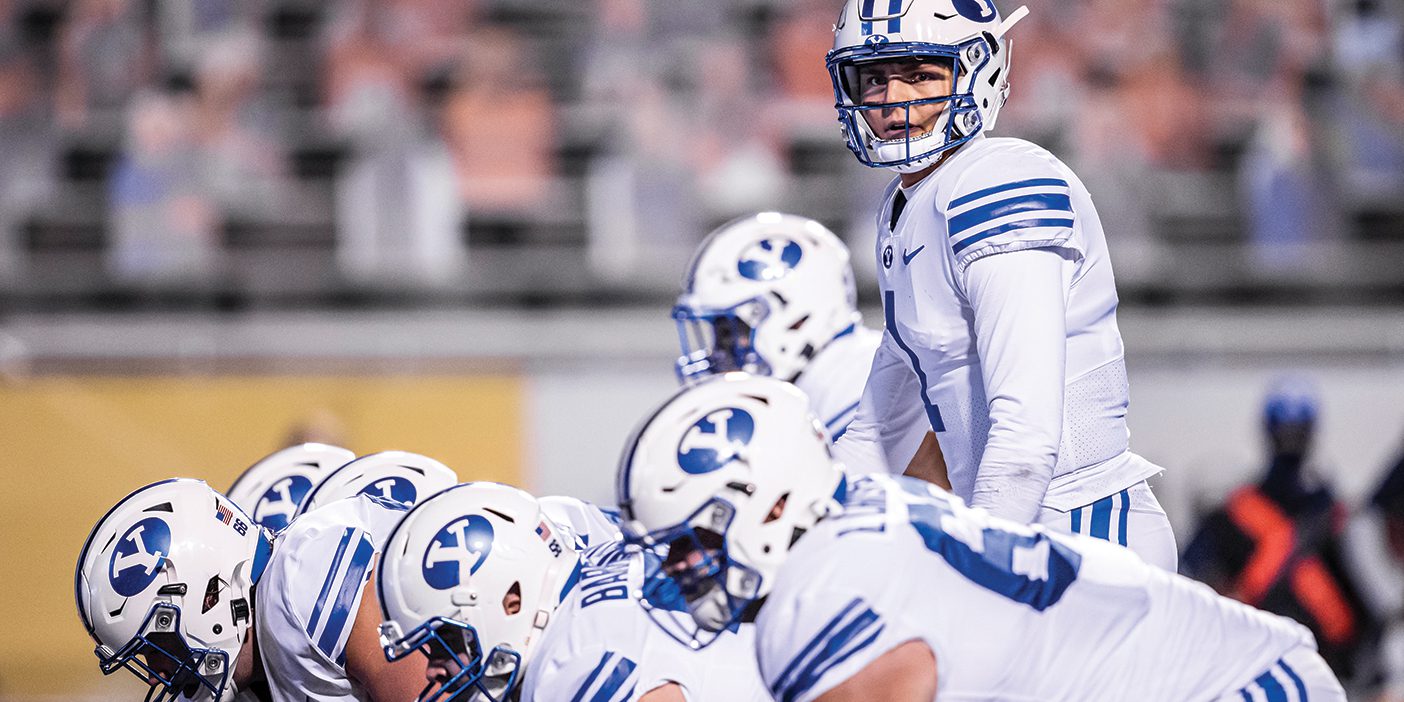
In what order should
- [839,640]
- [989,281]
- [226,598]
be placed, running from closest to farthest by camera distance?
[839,640] < [989,281] < [226,598]

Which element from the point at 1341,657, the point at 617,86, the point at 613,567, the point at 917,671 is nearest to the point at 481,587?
the point at 613,567

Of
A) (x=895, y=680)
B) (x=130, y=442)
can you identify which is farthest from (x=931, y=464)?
(x=130, y=442)

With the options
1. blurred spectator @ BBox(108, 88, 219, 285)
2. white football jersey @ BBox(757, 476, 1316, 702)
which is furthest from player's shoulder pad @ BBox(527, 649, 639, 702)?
blurred spectator @ BBox(108, 88, 219, 285)

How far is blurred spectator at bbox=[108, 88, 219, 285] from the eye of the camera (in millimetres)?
9523

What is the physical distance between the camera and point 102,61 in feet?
34.0

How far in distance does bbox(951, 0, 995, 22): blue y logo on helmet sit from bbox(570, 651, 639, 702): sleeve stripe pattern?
148 centimetres

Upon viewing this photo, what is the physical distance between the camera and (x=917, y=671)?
8.80 ft

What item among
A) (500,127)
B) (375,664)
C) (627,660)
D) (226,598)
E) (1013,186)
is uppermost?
(1013,186)

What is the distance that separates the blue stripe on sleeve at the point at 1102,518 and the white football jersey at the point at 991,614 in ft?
1.86

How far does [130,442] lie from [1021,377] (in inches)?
255

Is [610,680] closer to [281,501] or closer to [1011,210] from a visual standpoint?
[1011,210]

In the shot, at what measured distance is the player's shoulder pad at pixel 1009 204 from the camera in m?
3.37

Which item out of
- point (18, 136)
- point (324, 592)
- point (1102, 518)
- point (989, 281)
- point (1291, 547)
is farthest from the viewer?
point (18, 136)

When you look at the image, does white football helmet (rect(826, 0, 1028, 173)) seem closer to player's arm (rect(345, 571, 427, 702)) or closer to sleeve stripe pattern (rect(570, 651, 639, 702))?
sleeve stripe pattern (rect(570, 651, 639, 702))
